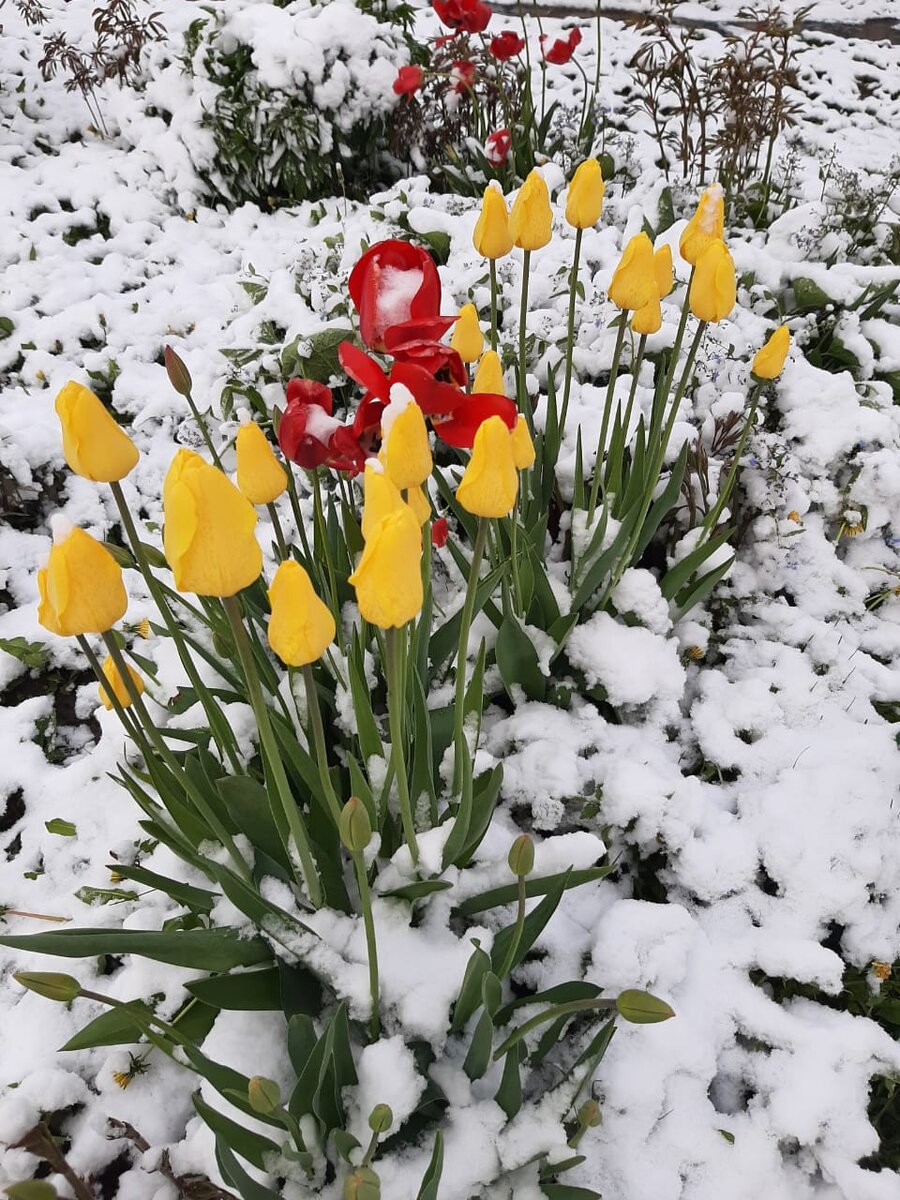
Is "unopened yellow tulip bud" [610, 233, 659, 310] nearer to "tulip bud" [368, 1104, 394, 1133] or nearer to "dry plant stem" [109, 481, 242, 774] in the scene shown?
"dry plant stem" [109, 481, 242, 774]

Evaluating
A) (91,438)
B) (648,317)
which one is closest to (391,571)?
(91,438)

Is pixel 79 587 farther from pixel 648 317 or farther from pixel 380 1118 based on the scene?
pixel 648 317

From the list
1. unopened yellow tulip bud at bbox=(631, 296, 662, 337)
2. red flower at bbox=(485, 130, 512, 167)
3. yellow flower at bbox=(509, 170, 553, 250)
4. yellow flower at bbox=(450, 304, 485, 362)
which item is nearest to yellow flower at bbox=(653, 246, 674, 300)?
unopened yellow tulip bud at bbox=(631, 296, 662, 337)

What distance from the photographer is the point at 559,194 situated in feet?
9.11

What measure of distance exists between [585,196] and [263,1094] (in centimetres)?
123

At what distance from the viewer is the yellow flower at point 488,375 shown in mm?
927

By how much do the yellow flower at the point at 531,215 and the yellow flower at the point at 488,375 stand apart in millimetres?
297

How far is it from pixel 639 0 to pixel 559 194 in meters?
3.21

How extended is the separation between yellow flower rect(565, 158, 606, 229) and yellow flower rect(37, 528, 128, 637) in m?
0.85

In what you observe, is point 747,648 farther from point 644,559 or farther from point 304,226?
point 304,226

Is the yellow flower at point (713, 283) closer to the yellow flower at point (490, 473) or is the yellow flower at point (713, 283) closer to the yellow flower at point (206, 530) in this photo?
the yellow flower at point (490, 473)

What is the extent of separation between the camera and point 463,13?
2.50 m

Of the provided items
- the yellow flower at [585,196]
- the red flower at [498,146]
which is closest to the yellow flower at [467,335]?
the yellow flower at [585,196]

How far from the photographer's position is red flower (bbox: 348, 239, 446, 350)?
88 centimetres
